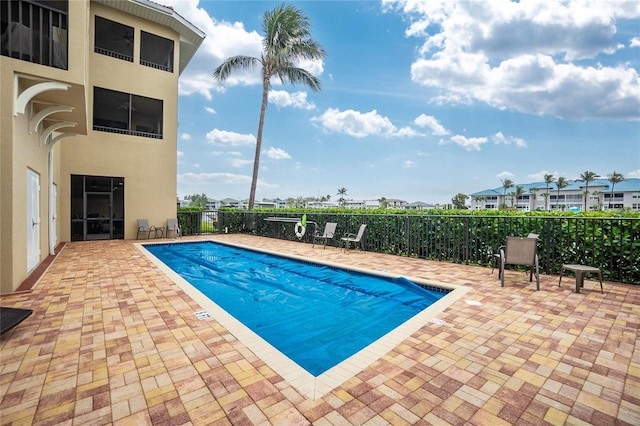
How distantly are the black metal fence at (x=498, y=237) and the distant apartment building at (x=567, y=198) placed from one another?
77.8 metres

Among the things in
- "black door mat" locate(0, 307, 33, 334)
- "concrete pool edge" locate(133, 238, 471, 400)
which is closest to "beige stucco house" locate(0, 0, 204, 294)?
"black door mat" locate(0, 307, 33, 334)

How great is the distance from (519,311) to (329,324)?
8.00 feet

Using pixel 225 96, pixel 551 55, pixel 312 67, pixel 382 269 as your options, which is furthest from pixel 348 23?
pixel 382 269

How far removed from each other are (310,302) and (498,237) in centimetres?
456

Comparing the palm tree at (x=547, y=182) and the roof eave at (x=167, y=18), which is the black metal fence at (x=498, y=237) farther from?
→ the palm tree at (x=547, y=182)

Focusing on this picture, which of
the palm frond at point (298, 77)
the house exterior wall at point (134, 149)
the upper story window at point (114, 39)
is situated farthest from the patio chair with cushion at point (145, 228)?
the palm frond at point (298, 77)

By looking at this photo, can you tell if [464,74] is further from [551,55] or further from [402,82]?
[402,82]

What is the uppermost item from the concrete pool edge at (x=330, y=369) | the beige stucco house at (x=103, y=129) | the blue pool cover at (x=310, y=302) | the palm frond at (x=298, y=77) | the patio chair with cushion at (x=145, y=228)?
the palm frond at (x=298, y=77)

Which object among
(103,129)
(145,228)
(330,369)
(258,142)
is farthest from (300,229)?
(330,369)

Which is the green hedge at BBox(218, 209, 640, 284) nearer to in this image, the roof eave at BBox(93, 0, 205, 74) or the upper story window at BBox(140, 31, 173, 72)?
the upper story window at BBox(140, 31, 173, 72)

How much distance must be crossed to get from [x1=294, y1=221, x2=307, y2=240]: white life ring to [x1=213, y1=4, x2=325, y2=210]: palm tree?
4966 millimetres

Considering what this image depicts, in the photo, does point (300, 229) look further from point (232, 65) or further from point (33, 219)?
point (232, 65)

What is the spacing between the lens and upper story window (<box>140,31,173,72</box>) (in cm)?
1265

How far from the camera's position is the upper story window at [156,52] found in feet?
41.5
